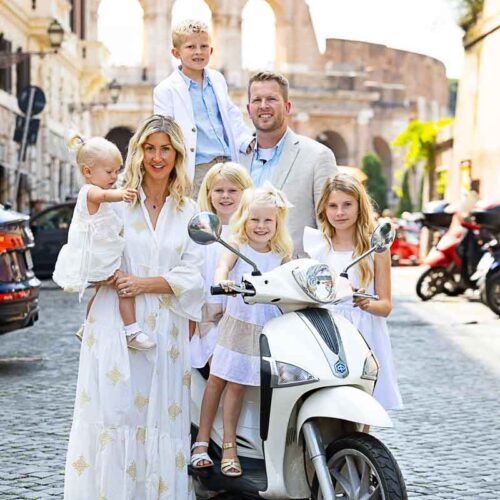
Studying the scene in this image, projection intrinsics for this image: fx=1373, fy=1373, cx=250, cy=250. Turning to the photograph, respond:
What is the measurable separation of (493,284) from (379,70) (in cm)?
7252

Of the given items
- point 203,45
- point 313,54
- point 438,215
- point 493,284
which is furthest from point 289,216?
point 313,54

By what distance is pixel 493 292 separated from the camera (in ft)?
50.9

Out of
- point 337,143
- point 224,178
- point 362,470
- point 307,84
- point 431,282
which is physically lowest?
point 431,282

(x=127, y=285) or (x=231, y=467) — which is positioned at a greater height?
(x=127, y=285)

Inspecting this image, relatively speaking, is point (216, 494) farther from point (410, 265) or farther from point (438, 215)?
point (410, 265)

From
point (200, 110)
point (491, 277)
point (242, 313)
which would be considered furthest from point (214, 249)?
point (491, 277)

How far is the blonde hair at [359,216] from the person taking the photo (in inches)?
207

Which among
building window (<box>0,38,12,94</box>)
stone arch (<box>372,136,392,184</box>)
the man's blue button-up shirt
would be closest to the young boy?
A: the man's blue button-up shirt

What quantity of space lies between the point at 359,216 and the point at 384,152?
244 ft

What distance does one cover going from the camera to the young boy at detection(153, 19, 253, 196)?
18.9ft

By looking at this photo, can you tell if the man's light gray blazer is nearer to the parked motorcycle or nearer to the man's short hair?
the man's short hair

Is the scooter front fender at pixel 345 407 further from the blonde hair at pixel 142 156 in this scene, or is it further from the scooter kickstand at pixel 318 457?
the blonde hair at pixel 142 156

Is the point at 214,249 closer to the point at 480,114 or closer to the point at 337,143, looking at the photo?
the point at 480,114

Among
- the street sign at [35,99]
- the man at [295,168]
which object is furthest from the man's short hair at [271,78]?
the street sign at [35,99]
